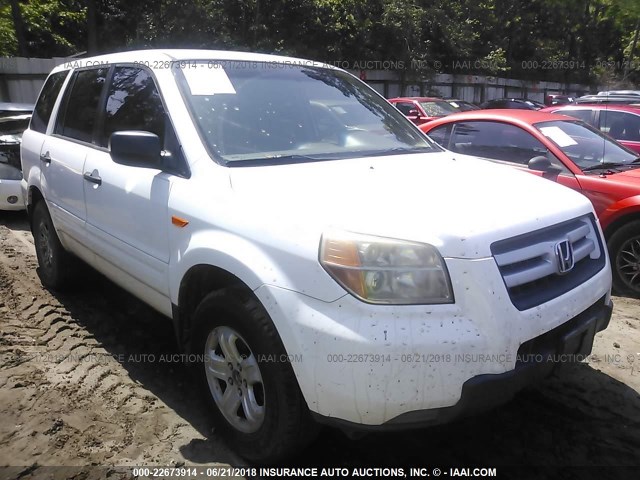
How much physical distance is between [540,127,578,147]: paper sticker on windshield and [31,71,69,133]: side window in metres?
4.28

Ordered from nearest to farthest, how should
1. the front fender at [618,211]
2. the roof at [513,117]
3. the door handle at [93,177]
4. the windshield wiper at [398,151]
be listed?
the windshield wiper at [398,151]
the door handle at [93,177]
the front fender at [618,211]
the roof at [513,117]

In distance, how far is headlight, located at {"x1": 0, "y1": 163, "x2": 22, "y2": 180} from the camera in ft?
24.3

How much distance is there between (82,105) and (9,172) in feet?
13.3

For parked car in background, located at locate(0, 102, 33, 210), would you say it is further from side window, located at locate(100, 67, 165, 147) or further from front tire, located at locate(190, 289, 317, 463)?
front tire, located at locate(190, 289, 317, 463)

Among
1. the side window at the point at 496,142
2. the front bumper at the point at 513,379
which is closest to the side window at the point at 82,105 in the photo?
the front bumper at the point at 513,379

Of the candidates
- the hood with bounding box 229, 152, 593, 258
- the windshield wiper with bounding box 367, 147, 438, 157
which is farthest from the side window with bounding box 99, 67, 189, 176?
the windshield wiper with bounding box 367, 147, 438, 157

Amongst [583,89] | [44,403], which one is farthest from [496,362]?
[583,89]

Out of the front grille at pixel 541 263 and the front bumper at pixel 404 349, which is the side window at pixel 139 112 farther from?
the front grille at pixel 541 263

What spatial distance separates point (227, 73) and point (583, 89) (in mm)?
41617

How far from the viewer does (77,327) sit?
4230mm

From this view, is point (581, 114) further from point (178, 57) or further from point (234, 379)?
point (234, 379)

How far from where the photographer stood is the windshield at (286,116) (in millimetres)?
2955

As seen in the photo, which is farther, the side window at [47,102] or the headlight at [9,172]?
the headlight at [9,172]

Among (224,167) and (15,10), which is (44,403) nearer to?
(224,167)
